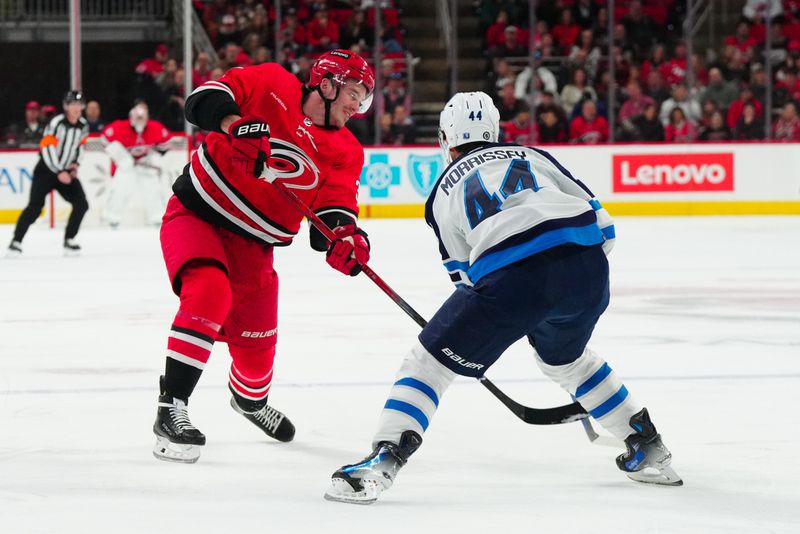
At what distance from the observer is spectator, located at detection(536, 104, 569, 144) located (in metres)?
12.1

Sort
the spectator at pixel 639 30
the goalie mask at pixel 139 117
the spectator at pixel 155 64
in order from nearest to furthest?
the goalie mask at pixel 139 117, the spectator at pixel 155 64, the spectator at pixel 639 30

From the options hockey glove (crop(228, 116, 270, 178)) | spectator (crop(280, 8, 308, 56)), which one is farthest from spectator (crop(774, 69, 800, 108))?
hockey glove (crop(228, 116, 270, 178))

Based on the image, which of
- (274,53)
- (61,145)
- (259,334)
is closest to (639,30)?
(274,53)

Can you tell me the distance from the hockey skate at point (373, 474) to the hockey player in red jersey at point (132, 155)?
29.6ft

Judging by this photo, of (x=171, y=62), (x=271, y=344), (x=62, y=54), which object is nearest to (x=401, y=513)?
(x=271, y=344)

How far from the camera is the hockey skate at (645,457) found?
2.69m

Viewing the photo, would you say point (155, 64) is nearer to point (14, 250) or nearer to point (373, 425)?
point (14, 250)

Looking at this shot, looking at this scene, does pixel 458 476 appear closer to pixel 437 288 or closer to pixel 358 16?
pixel 437 288

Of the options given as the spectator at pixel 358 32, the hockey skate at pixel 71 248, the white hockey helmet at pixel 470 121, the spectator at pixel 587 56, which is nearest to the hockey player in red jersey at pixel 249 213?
the white hockey helmet at pixel 470 121

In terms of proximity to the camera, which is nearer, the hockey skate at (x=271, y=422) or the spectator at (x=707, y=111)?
the hockey skate at (x=271, y=422)

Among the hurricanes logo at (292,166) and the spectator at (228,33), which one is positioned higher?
the spectator at (228,33)

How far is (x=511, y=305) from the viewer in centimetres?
252

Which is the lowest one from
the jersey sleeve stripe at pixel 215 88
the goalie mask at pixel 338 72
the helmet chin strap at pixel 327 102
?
the helmet chin strap at pixel 327 102

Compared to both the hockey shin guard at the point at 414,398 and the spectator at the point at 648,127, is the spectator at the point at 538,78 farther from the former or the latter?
the hockey shin guard at the point at 414,398
